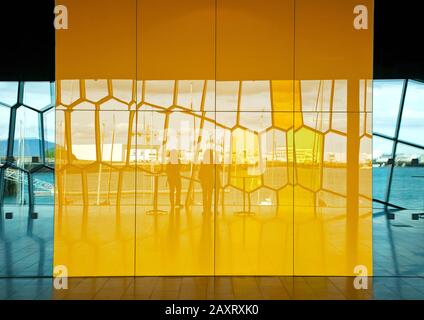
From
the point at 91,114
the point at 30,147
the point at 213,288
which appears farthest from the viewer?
the point at 30,147

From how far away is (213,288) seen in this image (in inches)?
163

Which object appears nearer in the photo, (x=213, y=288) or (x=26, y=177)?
(x=213, y=288)

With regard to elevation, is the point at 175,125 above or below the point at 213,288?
above

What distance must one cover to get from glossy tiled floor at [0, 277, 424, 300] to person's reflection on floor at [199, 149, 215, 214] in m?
0.75

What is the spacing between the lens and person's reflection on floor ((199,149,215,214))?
4.61 meters

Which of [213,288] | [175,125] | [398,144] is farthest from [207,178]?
[398,144]

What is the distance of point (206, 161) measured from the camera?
15.1 feet

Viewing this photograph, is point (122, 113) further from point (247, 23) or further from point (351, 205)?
point (351, 205)

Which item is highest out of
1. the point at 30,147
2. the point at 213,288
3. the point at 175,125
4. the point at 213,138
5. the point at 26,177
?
the point at 175,125

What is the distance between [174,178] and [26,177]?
1607 millimetres

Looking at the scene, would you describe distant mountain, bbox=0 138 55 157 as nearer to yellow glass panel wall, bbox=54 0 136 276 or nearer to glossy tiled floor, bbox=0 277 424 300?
yellow glass panel wall, bbox=54 0 136 276

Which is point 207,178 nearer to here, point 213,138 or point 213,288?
point 213,138

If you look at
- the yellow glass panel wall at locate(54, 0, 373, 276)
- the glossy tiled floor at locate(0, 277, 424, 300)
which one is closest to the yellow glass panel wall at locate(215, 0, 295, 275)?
the yellow glass panel wall at locate(54, 0, 373, 276)

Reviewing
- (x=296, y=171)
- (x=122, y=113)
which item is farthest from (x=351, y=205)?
(x=122, y=113)
